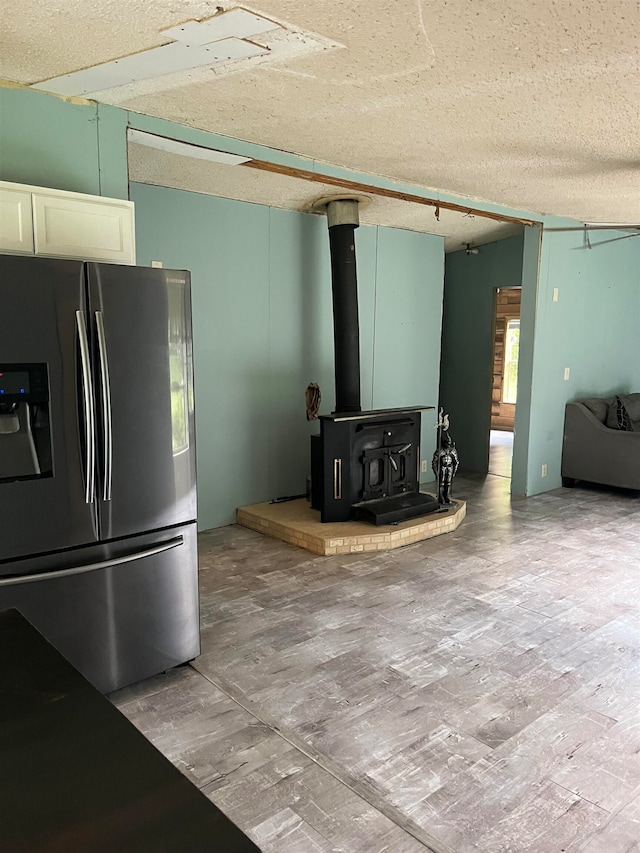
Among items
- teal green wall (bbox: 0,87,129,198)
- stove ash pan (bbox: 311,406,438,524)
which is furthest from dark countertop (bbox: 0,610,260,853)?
stove ash pan (bbox: 311,406,438,524)

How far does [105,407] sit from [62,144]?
A: 123 cm

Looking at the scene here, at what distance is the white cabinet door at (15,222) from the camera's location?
2359mm

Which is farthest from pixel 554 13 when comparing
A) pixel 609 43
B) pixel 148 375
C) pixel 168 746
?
pixel 168 746

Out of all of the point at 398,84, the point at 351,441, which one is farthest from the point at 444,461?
the point at 398,84

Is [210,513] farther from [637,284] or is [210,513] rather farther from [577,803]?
[637,284]

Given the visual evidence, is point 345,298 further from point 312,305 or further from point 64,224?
point 64,224

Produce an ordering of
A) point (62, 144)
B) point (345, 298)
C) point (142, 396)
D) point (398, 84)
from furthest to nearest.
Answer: point (345, 298) < point (62, 144) < point (398, 84) < point (142, 396)

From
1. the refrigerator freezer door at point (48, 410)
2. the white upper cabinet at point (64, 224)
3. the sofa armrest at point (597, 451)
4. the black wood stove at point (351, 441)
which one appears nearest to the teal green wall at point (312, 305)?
the sofa armrest at point (597, 451)

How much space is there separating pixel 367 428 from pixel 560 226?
2806 millimetres

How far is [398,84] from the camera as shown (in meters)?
2.54

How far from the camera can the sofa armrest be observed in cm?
575

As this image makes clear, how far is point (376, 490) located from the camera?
469 cm

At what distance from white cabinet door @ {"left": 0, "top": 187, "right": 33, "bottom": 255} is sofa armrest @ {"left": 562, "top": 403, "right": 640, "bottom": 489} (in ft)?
16.8

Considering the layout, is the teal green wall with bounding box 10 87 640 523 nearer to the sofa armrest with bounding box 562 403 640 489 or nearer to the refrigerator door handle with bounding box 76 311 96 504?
the sofa armrest with bounding box 562 403 640 489
